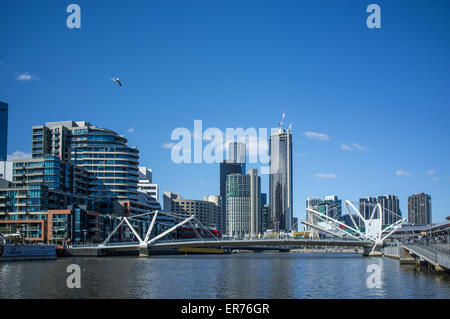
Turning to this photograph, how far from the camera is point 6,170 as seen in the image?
176 metres

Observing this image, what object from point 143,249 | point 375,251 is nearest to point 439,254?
point 143,249

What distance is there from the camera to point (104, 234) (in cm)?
16625

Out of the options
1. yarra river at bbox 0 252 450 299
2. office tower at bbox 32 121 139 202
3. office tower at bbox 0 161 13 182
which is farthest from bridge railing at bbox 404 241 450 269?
office tower at bbox 0 161 13 182

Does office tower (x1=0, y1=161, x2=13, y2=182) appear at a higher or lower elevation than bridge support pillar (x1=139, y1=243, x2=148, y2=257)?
higher

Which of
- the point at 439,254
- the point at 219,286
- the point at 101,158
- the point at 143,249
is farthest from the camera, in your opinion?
the point at 101,158

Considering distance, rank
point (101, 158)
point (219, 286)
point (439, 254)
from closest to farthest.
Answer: point (219, 286) → point (439, 254) → point (101, 158)

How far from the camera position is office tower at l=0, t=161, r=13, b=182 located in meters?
175

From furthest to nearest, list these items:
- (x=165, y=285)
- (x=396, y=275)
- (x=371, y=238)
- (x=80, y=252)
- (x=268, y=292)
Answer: (x=371, y=238), (x=80, y=252), (x=396, y=275), (x=165, y=285), (x=268, y=292)

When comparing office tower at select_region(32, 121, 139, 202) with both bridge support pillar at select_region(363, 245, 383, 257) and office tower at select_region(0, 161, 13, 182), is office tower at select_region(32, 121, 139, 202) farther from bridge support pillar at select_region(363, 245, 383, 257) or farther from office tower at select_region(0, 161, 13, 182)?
bridge support pillar at select_region(363, 245, 383, 257)

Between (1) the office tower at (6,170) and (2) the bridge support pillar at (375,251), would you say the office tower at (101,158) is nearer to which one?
(1) the office tower at (6,170)

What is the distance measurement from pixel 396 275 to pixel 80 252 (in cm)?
8836

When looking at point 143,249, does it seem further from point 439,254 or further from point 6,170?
point 439,254
